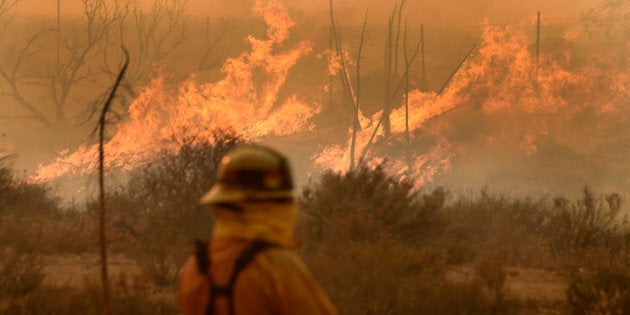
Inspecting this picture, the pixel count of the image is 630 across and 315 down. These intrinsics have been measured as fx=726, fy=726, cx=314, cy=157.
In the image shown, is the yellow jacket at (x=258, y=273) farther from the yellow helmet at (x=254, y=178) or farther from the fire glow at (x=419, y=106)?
the fire glow at (x=419, y=106)

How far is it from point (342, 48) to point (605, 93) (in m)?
11.9

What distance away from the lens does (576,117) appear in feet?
95.5

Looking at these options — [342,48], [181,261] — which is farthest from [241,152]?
[342,48]

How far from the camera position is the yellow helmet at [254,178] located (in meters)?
2.27

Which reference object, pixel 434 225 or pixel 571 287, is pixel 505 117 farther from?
pixel 571 287

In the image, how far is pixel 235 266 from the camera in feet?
7.23

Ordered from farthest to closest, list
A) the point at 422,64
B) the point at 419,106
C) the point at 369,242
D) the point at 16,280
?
the point at 422,64 → the point at 419,106 → the point at 369,242 → the point at 16,280

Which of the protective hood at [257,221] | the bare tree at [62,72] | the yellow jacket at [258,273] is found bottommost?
the yellow jacket at [258,273]

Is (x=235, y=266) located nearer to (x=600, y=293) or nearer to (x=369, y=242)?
(x=600, y=293)

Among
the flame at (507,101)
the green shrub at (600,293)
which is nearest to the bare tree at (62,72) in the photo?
the flame at (507,101)

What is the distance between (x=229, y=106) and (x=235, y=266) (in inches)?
1143

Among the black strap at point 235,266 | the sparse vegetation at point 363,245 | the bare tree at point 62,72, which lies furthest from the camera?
the bare tree at point 62,72

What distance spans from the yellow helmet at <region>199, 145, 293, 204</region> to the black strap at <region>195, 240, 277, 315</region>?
0.50 feet

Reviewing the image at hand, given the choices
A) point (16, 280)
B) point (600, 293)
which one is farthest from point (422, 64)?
point (16, 280)
